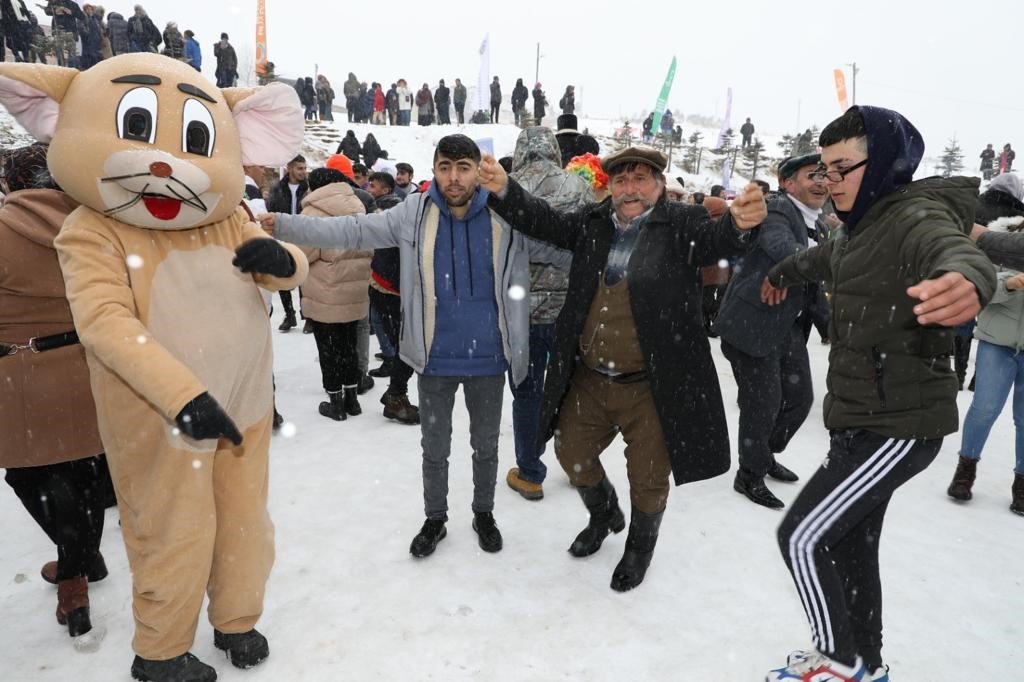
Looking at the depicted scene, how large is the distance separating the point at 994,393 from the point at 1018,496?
0.66 metres

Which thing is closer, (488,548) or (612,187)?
(612,187)

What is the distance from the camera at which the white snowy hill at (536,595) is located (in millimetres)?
2344

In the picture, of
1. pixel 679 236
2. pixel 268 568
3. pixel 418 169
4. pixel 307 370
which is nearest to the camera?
pixel 268 568

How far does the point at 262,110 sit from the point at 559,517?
261 centimetres

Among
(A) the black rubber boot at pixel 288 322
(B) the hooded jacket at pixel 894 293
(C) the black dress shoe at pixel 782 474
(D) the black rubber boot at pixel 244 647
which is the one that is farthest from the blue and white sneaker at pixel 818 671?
(A) the black rubber boot at pixel 288 322

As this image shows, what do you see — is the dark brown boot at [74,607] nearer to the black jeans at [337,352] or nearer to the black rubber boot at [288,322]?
the black jeans at [337,352]

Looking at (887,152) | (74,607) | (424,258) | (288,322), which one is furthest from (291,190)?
(887,152)

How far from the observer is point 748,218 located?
221 cm

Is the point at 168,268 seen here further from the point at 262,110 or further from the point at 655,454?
the point at 655,454

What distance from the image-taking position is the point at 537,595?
2779mm

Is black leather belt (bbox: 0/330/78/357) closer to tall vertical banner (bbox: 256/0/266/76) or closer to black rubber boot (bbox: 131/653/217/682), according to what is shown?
black rubber boot (bbox: 131/653/217/682)

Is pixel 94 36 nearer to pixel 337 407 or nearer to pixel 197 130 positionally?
pixel 337 407

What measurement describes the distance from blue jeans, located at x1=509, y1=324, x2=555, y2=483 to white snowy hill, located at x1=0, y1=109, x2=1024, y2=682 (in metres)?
0.22

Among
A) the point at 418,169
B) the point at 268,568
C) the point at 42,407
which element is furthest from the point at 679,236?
the point at 418,169
